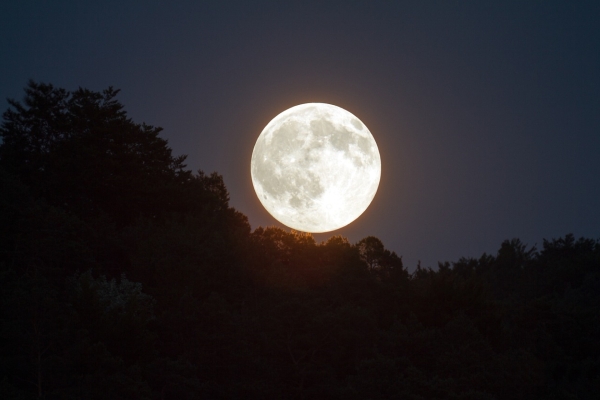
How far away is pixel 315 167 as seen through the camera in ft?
123

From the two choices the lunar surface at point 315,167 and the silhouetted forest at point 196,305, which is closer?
the silhouetted forest at point 196,305

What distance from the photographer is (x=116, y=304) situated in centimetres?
2878

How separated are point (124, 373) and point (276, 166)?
16659mm

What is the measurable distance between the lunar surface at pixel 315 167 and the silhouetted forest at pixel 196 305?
124 inches

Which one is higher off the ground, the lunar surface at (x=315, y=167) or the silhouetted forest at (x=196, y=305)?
the lunar surface at (x=315, y=167)

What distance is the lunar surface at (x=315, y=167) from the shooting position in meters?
37.7

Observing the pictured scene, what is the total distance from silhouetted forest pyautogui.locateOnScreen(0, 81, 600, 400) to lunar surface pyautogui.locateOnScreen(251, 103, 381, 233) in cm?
316

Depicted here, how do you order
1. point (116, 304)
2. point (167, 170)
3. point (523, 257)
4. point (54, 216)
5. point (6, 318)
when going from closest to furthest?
point (6, 318), point (116, 304), point (54, 216), point (167, 170), point (523, 257)

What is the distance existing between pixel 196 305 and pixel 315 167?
9932mm

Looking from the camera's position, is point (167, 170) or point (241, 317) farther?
point (167, 170)

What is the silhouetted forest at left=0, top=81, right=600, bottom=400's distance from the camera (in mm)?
25656

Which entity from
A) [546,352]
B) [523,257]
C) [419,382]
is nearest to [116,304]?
[419,382]

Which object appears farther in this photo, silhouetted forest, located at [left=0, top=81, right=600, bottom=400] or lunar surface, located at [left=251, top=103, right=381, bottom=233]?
lunar surface, located at [left=251, top=103, right=381, bottom=233]

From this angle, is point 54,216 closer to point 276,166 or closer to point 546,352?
point 276,166
